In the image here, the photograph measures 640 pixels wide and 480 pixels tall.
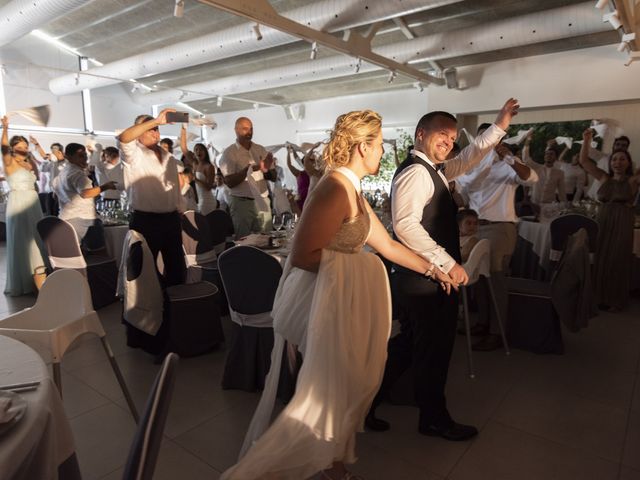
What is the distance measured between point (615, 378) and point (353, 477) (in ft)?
7.15

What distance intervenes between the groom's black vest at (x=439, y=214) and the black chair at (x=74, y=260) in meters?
3.33

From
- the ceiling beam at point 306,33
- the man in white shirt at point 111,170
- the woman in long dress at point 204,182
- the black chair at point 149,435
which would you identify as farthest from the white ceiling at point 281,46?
the black chair at point 149,435

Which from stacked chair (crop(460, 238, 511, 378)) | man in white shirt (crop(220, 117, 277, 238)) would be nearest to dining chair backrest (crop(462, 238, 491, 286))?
stacked chair (crop(460, 238, 511, 378))

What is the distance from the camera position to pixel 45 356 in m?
1.87

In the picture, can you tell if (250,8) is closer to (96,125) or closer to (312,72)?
(312,72)

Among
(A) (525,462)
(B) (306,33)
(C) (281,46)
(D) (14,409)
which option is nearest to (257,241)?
(A) (525,462)

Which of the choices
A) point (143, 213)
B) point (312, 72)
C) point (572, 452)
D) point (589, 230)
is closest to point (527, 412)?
point (572, 452)

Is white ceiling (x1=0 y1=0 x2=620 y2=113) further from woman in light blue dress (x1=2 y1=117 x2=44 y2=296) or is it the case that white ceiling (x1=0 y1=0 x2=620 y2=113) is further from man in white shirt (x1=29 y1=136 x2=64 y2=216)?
woman in light blue dress (x1=2 y1=117 x2=44 y2=296)

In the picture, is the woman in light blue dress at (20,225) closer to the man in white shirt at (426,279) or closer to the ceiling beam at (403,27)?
the man in white shirt at (426,279)

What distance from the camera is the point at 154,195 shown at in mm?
3338

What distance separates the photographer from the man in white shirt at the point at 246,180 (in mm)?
4641

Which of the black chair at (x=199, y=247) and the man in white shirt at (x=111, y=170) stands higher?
the man in white shirt at (x=111, y=170)

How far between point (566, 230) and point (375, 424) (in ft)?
10.0

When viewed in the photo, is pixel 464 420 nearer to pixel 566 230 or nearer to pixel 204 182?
pixel 566 230
